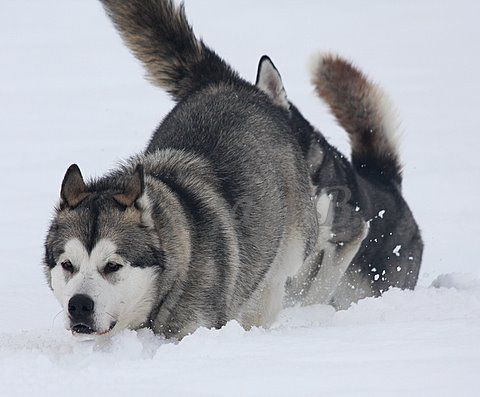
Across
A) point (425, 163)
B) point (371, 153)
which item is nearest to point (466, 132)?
point (425, 163)

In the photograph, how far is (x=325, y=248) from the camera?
699 centimetres

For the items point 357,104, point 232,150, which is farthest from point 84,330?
point 357,104

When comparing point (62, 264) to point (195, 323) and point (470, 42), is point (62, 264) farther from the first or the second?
point (470, 42)

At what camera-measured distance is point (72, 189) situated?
15.3 ft

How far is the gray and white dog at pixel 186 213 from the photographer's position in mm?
4422

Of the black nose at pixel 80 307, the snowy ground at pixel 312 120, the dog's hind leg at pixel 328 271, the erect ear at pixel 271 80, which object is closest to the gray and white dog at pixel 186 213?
the black nose at pixel 80 307

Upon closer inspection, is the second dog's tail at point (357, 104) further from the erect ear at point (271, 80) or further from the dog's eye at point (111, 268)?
the dog's eye at point (111, 268)

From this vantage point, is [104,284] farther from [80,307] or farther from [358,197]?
[358,197]

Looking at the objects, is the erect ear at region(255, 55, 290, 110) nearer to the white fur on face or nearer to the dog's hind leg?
the dog's hind leg

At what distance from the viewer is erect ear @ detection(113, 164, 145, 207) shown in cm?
458

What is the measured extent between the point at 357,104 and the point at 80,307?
12.7 feet

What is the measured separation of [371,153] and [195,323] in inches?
138

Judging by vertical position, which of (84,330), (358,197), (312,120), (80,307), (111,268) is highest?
(312,120)

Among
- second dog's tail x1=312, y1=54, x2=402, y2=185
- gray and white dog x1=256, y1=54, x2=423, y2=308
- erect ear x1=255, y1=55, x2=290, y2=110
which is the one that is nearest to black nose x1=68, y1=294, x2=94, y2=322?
erect ear x1=255, y1=55, x2=290, y2=110
